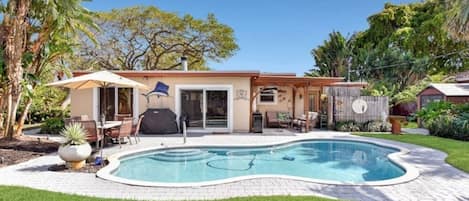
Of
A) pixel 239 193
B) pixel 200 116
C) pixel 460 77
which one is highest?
pixel 460 77

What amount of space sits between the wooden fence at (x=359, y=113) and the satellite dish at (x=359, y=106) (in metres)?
0.09

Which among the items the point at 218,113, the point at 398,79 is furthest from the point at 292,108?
the point at 398,79

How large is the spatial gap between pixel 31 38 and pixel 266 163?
11.1m

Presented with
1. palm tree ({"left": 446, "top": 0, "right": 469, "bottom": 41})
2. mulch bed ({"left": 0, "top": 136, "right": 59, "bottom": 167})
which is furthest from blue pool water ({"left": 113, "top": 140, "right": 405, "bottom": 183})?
palm tree ({"left": 446, "top": 0, "right": 469, "bottom": 41})

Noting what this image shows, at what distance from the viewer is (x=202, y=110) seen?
16.7 metres

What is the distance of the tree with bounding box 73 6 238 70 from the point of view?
2750 cm

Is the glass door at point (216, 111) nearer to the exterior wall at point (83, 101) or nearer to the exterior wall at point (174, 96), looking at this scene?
the exterior wall at point (174, 96)

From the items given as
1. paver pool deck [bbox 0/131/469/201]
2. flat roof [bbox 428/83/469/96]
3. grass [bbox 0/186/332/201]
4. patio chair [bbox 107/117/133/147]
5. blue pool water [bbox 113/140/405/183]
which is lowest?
blue pool water [bbox 113/140/405/183]

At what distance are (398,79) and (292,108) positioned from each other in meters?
19.0

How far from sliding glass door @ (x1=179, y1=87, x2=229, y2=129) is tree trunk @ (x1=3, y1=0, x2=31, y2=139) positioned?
7.26m

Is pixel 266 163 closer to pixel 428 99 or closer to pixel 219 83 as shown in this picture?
pixel 219 83

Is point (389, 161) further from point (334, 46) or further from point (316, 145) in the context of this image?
point (334, 46)

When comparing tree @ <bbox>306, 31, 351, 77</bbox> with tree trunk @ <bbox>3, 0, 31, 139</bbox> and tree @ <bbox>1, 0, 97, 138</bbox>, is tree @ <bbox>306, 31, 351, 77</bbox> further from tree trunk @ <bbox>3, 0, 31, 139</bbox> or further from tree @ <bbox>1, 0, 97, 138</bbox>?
tree trunk @ <bbox>3, 0, 31, 139</bbox>

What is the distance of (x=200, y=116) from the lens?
16.8 m
